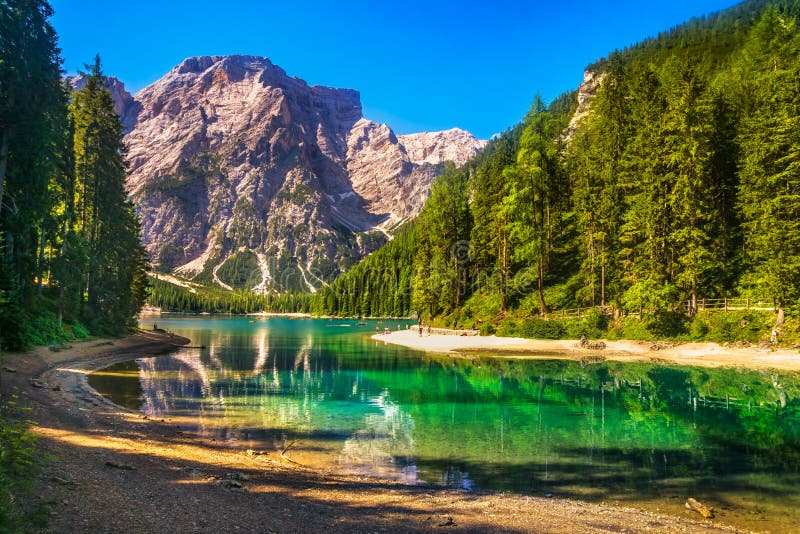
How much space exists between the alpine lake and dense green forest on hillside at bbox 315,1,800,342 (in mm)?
13258

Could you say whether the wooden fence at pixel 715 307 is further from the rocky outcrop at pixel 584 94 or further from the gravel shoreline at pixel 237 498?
the rocky outcrop at pixel 584 94

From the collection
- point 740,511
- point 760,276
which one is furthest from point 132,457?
point 760,276

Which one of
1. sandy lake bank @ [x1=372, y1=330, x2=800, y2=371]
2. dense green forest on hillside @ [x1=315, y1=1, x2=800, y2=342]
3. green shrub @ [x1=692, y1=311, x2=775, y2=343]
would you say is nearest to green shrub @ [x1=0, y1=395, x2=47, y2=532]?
sandy lake bank @ [x1=372, y1=330, x2=800, y2=371]

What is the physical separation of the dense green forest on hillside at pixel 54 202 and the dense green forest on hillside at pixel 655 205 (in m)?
44.8

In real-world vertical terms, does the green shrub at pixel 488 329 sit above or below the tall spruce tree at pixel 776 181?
below

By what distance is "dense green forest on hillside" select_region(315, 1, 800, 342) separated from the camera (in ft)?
132

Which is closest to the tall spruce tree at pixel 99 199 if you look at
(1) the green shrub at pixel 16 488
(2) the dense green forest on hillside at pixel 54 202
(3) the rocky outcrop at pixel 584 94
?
(2) the dense green forest on hillside at pixel 54 202

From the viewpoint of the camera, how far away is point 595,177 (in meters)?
54.9

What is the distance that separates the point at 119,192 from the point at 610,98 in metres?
62.3

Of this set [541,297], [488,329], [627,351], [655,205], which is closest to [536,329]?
[541,297]

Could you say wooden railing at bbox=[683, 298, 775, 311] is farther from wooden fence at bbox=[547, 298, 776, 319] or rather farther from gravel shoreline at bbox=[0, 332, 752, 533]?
gravel shoreline at bbox=[0, 332, 752, 533]

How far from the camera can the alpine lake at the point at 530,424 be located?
43.1 feet

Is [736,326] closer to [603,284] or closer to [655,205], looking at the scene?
[603,284]

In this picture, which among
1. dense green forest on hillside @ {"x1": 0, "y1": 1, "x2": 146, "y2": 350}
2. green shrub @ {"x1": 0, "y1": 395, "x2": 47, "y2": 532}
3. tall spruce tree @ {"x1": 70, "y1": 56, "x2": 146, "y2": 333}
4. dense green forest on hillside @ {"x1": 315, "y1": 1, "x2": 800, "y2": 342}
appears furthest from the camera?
tall spruce tree @ {"x1": 70, "y1": 56, "x2": 146, "y2": 333}
